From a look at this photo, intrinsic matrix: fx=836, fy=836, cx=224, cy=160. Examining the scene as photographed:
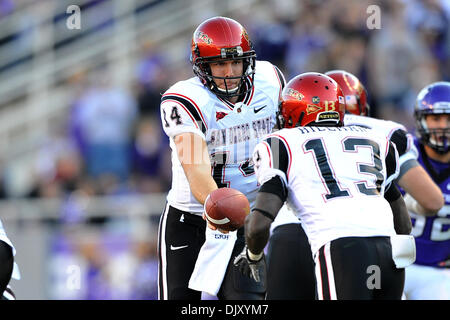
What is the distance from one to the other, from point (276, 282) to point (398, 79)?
502cm

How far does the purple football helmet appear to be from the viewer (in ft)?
19.4

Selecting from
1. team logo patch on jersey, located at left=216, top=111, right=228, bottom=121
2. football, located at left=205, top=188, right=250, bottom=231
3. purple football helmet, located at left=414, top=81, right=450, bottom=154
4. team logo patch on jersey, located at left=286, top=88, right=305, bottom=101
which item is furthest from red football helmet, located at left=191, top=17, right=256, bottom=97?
purple football helmet, located at left=414, top=81, right=450, bottom=154

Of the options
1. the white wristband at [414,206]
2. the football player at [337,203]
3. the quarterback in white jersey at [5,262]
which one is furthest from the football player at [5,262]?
the white wristband at [414,206]

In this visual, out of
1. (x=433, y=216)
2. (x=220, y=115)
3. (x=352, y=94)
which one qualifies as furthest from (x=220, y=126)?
(x=433, y=216)

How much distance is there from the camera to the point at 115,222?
9.72m

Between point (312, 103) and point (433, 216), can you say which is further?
point (433, 216)

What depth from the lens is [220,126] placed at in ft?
16.0

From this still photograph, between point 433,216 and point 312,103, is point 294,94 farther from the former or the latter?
point 433,216

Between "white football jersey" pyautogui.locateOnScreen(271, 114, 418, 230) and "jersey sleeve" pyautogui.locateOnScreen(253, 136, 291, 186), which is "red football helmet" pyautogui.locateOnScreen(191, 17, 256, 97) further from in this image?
"white football jersey" pyautogui.locateOnScreen(271, 114, 418, 230)

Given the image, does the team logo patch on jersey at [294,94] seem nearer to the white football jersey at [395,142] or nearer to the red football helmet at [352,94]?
the white football jersey at [395,142]

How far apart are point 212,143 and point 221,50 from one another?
1.81 ft

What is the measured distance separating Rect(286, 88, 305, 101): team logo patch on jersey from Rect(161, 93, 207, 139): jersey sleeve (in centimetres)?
57

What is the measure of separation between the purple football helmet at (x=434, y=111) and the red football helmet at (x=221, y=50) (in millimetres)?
1587

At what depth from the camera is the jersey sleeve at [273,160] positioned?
4098mm
